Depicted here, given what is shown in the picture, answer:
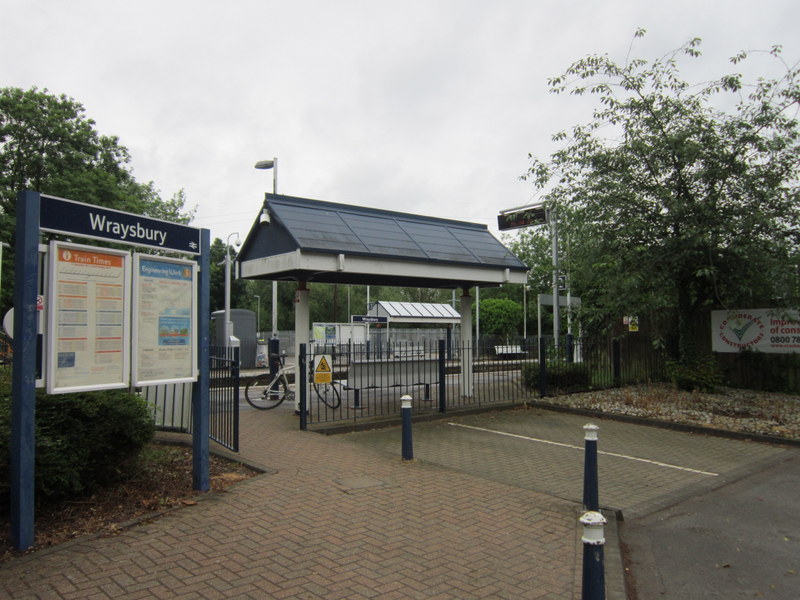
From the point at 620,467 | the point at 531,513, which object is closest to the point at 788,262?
the point at 620,467

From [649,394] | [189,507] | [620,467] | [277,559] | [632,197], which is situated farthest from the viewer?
[649,394]

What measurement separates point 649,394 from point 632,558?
31.9 ft

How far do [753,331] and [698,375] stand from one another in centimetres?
234

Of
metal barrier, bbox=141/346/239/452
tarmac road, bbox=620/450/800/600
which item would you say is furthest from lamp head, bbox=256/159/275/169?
tarmac road, bbox=620/450/800/600

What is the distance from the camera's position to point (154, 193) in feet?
121

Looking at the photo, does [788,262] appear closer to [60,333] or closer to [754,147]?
[754,147]

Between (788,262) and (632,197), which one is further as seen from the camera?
(632,197)

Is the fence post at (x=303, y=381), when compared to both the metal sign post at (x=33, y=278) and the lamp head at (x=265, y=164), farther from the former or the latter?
the lamp head at (x=265, y=164)

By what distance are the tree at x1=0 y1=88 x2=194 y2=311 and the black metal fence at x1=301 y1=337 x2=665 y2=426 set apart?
16703 mm

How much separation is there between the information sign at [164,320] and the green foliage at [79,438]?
1.78ft

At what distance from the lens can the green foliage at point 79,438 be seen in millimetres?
4898

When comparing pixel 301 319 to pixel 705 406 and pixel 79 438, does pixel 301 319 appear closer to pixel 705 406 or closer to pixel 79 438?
pixel 79 438

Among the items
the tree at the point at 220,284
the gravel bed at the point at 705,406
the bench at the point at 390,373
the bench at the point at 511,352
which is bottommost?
the gravel bed at the point at 705,406

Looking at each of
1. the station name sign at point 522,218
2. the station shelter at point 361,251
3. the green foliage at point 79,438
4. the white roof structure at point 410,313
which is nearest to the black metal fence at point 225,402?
the green foliage at point 79,438
